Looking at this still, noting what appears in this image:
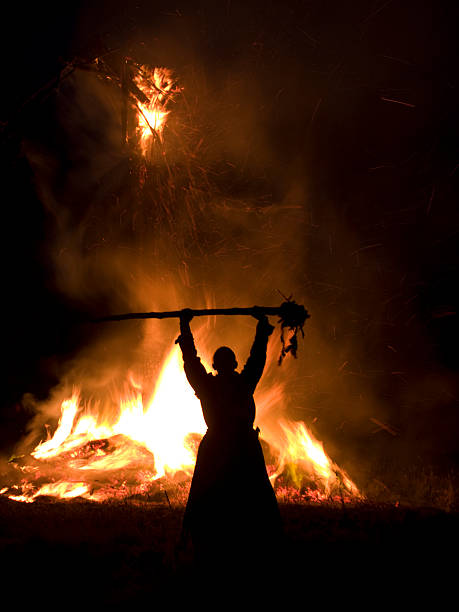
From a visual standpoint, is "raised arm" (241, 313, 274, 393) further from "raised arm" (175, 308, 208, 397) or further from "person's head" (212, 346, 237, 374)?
"raised arm" (175, 308, 208, 397)

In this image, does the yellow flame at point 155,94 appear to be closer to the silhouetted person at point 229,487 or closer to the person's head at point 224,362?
the person's head at point 224,362

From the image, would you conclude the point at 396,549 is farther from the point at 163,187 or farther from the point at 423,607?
the point at 163,187

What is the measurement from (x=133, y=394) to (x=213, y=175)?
7.57 meters

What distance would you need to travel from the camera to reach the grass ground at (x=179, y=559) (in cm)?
344

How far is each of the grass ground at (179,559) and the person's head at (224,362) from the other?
5.34 ft

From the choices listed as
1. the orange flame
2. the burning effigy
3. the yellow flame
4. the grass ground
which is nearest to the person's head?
the grass ground

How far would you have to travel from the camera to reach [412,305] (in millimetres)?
10945

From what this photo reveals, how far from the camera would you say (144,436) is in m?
10.2

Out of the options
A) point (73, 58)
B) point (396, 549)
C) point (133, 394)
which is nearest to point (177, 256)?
point (133, 394)

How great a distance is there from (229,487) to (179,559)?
1.83 meters

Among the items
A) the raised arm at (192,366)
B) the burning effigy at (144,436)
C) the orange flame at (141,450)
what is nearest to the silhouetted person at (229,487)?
the raised arm at (192,366)

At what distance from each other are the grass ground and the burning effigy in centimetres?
216

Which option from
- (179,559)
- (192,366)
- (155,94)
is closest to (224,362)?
(192,366)

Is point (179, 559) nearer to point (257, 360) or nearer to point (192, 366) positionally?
point (192, 366)
